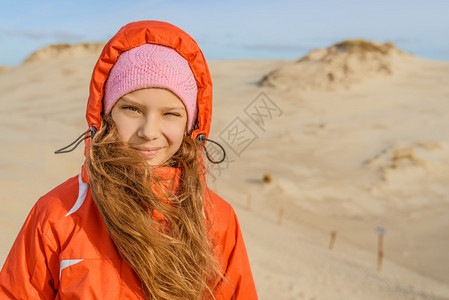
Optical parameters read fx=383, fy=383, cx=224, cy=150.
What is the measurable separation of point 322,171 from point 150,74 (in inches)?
495

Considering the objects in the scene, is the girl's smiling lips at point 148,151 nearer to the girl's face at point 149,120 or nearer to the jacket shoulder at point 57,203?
the girl's face at point 149,120

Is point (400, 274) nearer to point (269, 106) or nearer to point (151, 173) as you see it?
point (151, 173)

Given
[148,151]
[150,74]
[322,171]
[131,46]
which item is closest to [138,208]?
[148,151]

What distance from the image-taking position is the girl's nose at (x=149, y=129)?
5.22ft

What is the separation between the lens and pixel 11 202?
514 cm

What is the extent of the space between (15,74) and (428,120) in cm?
A: 3274

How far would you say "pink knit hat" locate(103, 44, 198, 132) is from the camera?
1630 millimetres

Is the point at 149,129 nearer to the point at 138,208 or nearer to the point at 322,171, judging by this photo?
the point at 138,208

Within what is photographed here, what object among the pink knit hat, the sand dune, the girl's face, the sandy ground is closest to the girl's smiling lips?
the girl's face

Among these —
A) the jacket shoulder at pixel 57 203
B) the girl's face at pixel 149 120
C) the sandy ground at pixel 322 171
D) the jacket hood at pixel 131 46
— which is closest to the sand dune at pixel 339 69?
the sandy ground at pixel 322 171

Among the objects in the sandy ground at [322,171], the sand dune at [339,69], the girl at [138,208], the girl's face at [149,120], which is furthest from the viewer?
the sand dune at [339,69]

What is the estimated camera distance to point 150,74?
5.35 ft

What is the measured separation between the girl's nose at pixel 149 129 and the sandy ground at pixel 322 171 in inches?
109

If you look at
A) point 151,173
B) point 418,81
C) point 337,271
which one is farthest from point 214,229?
point 418,81
